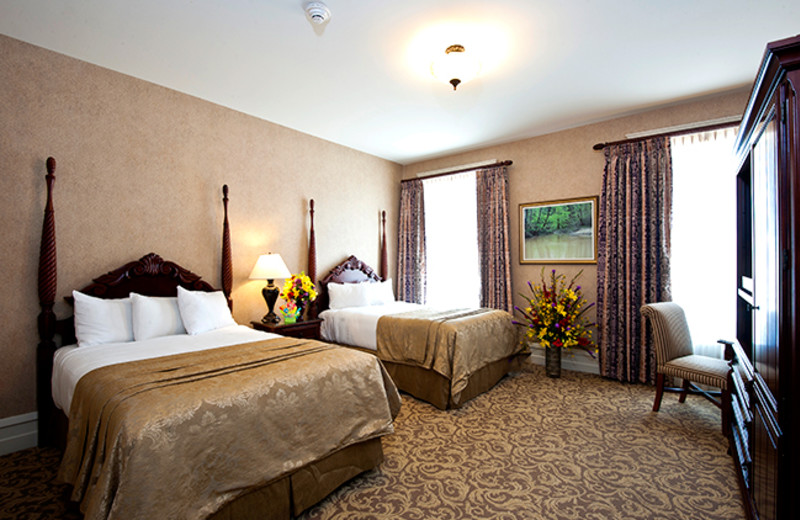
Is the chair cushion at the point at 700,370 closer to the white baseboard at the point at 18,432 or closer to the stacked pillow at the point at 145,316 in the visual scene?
the stacked pillow at the point at 145,316

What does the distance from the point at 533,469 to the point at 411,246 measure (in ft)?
13.1

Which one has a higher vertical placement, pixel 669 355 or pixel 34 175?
pixel 34 175

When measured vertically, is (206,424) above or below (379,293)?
below

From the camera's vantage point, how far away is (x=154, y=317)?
3.05m

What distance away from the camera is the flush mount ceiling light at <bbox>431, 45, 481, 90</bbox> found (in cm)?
281

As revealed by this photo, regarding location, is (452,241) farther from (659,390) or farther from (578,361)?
(659,390)

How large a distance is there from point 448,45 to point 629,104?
Result: 2347 millimetres

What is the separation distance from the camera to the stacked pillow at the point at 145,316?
2.81 metres

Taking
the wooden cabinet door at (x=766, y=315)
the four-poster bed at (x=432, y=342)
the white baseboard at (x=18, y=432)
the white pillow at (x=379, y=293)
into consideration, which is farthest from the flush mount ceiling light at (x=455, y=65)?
the white baseboard at (x=18, y=432)

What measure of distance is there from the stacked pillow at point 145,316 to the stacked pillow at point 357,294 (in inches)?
59.4

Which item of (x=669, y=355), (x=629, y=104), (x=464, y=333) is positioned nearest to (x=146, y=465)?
(x=464, y=333)

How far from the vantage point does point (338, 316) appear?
4.45 meters

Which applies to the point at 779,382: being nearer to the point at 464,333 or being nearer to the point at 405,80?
the point at 464,333

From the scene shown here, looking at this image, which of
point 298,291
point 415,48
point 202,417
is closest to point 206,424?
point 202,417
